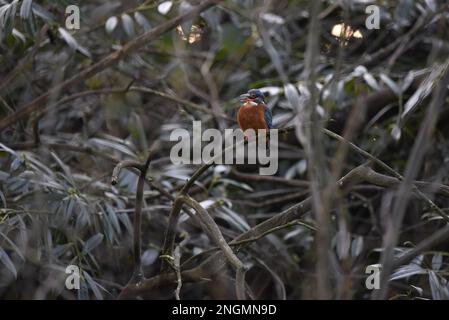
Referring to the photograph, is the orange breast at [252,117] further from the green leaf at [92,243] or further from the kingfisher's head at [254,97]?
the green leaf at [92,243]

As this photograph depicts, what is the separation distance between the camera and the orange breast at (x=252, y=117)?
3.31m

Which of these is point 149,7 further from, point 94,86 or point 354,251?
point 354,251

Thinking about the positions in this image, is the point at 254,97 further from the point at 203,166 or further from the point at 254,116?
the point at 203,166

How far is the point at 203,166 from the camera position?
92.4 inches

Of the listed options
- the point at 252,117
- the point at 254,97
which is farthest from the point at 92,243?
the point at 254,97

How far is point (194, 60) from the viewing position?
5020 mm

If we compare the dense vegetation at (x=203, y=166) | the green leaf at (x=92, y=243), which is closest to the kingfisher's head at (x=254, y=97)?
the dense vegetation at (x=203, y=166)

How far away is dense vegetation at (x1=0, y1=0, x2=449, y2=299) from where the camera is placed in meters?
2.63

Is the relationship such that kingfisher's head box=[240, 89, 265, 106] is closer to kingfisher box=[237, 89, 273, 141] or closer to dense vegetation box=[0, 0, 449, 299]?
kingfisher box=[237, 89, 273, 141]

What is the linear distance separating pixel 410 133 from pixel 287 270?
3.49 ft

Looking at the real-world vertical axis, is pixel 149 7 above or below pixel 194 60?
below

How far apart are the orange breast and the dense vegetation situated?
0.57ft

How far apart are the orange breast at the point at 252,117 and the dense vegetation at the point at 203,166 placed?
0.17m
